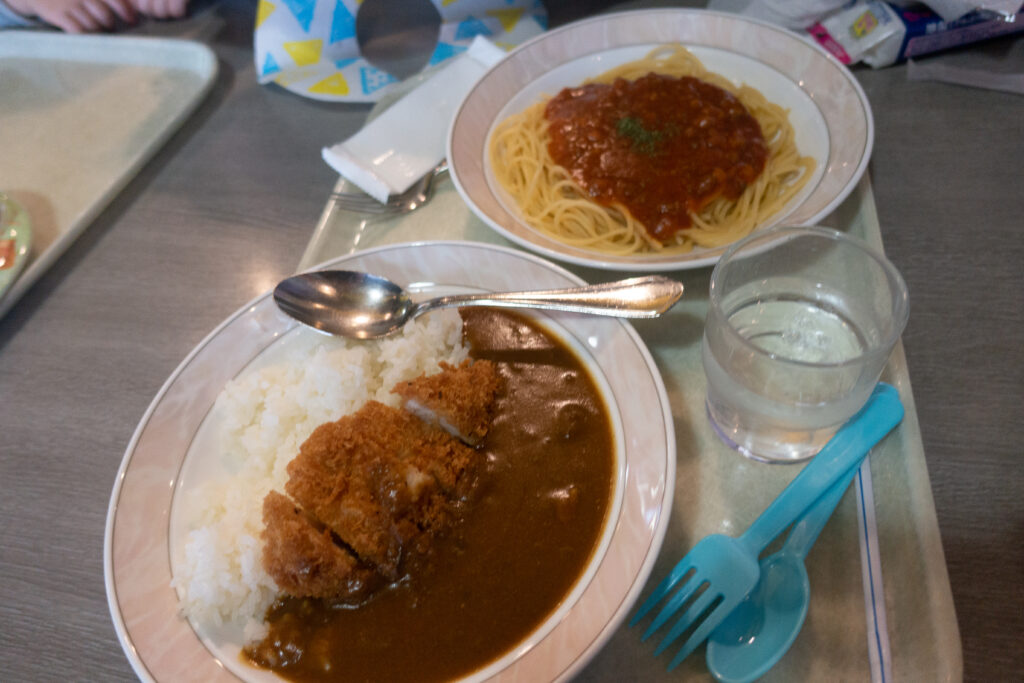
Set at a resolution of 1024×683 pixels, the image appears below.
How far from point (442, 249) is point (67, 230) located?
5.31 feet

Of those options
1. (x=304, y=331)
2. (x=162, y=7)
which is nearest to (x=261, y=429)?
(x=304, y=331)

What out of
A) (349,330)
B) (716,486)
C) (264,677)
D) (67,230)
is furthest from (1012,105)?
(67,230)

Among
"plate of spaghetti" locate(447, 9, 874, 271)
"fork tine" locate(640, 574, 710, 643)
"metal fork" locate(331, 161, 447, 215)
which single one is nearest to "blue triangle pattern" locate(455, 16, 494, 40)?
"plate of spaghetti" locate(447, 9, 874, 271)

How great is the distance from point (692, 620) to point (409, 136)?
1836 millimetres

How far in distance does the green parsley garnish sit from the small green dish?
215 centimetres

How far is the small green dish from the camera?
213cm

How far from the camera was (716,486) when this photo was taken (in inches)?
54.6

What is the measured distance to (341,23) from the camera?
2.83m

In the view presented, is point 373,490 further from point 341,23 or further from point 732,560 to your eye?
point 341,23

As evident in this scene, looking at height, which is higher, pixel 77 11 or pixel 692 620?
pixel 77 11

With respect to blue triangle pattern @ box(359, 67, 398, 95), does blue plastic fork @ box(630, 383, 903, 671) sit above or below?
below

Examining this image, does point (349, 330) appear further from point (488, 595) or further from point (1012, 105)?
point (1012, 105)

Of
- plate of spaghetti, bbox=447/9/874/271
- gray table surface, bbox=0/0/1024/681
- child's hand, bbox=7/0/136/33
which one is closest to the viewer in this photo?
gray table surface, bbox=0/0/1024/681

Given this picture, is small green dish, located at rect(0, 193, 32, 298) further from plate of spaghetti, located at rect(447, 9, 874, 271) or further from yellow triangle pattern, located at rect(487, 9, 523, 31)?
yellow triangle pattern, located at rect(487, 9, 523, 31)
